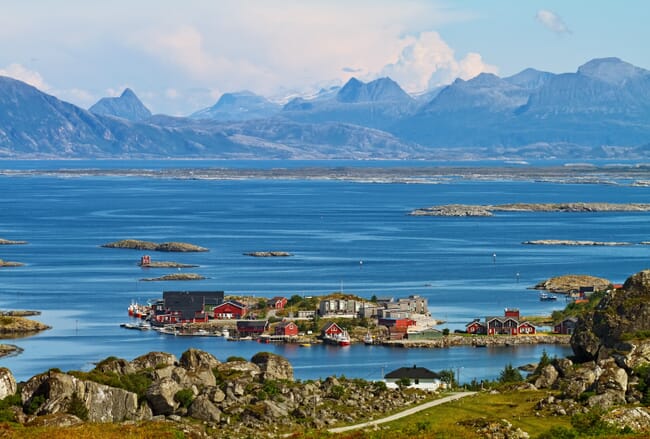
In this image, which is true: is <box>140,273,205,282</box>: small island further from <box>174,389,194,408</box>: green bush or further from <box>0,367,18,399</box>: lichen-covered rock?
<box>0,367,18,399</box>: lichen-covered rock

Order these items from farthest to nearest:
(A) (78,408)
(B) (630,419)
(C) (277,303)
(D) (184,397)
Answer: (C) (277,303) → (D) (184,397) → (A) (78,408) → (B) (630,419)

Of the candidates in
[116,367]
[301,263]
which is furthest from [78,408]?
[301,263]

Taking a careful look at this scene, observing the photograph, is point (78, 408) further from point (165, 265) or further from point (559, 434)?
point (165, 265)

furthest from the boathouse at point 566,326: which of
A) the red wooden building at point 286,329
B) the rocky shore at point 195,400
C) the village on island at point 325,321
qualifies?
the rocky shore at point 195,400

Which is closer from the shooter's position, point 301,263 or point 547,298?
point 547,298

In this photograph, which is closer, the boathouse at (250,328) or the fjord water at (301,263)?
the fjord water at (301,263)

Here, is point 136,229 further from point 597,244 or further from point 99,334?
point 99,334

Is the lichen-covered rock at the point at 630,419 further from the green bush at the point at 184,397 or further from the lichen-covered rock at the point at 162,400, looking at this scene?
the lichen-covered rock at the point at 162,400
